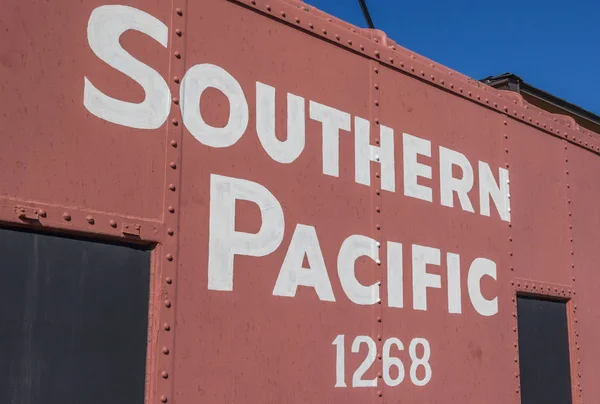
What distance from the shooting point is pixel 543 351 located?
3453mm

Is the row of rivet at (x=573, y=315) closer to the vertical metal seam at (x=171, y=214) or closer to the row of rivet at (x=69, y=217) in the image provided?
the vertical metal seam at (x=171, y=214)

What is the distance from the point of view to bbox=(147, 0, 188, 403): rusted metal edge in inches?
76.3

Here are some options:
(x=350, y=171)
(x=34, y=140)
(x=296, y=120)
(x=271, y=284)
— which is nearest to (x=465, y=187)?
(x=350, y=171)

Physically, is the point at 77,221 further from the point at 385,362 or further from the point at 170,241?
the point at 385,362

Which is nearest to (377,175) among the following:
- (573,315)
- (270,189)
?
(270,189)

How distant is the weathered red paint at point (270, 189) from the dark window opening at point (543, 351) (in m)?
0.07

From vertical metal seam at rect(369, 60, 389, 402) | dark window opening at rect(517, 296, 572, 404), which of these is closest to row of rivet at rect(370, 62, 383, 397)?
vertical metal seam at rect(369, 60, 389, 402)

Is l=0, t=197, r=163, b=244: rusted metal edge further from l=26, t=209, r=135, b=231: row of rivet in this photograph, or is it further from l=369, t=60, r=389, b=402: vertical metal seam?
l=369, t=60, r=389, b=402: vertical metal seam

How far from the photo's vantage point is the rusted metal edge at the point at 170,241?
1.94 metres

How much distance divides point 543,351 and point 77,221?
8.13ft

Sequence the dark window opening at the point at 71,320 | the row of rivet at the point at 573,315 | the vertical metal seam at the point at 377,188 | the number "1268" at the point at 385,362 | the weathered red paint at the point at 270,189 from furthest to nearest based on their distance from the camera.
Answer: the row of rivet at the point at 573,315 → the vertical metal seam at the point at 377,188 → the number "1268" at the point at 385,362 → the weathered red paint at the point at 270,189 → the dark window opening at the point at 71,320

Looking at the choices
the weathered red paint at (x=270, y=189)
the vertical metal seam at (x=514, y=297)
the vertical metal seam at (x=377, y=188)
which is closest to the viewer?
the weathered red paint at (x=270, y=189)

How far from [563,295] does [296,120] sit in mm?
1937

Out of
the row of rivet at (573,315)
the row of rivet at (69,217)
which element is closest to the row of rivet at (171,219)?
the row of rivet at (69,217)
